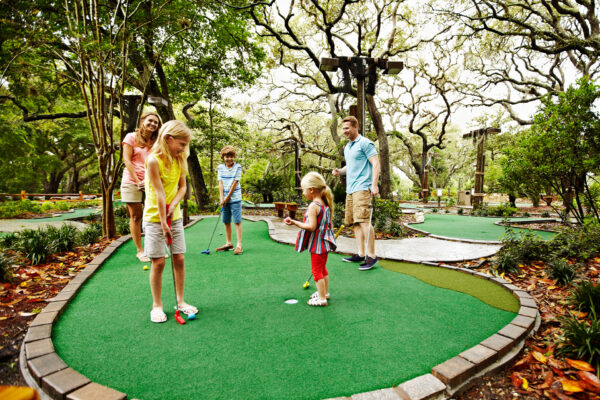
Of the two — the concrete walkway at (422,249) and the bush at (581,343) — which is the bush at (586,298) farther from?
the concrete walkway at (422,249)

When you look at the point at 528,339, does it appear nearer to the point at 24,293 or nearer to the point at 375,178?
the point at 375,178

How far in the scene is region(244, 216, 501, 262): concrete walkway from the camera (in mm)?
4367

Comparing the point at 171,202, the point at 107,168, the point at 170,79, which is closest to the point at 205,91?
the point at 170,79

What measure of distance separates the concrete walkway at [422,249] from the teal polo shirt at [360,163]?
4.00 feet

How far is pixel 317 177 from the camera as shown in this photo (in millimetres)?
2705

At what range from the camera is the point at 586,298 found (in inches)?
94.3

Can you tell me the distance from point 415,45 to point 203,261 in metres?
13.3

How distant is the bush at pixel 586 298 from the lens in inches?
91.9

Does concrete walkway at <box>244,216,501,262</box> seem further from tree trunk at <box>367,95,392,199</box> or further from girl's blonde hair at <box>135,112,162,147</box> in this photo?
tree trunk at <box>367,95,392,199</box>

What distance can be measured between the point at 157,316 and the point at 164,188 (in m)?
0.99

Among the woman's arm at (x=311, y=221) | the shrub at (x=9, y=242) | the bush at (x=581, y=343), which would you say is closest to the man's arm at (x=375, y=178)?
the woman's arm at (x=311, y=221)

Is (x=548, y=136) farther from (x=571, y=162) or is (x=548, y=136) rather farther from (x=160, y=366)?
(x=160, y=366)

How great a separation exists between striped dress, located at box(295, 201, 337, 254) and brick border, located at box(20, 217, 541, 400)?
121cm

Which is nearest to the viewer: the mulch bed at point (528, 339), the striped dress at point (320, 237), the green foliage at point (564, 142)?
the mulch bed at point (528, 339)
